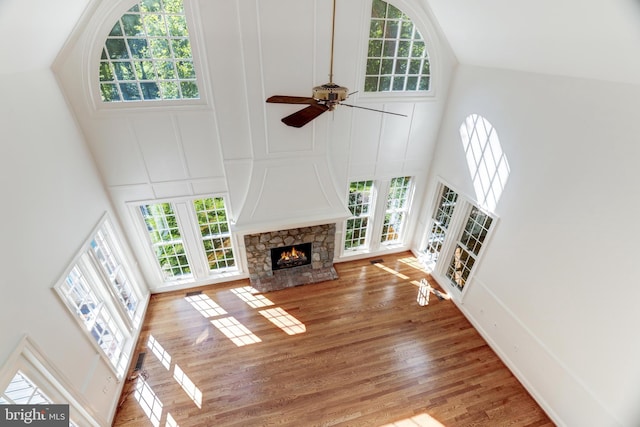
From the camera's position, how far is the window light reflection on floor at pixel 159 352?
15.1 ft

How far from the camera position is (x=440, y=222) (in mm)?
6180

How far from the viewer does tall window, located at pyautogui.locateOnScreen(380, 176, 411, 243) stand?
247 inches

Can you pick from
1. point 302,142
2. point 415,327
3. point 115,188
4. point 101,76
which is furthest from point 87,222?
point 415,327

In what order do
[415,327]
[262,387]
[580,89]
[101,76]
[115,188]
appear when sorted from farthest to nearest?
[415,327] → [115,188] → [262,387] → [101,76] → [580,89]

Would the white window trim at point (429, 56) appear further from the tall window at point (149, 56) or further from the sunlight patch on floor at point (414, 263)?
the sunlight patch on floor at point (414, 263)

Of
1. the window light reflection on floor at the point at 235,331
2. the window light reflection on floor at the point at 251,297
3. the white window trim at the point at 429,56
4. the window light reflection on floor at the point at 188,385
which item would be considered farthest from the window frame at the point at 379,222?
the window light reflection on floor at the point at 188,385

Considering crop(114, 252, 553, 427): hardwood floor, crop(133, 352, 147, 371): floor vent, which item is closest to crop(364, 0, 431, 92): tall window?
crop(114, 252, 553, 427): hardwood floor

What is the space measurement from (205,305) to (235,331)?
96 centimetres

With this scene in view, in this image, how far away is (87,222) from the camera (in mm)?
3984

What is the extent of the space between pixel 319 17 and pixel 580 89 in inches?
138

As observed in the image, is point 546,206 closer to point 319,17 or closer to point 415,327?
point 415,327

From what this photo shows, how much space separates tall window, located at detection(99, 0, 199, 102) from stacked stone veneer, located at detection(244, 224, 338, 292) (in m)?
2.94

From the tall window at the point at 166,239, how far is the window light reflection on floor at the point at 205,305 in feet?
1.94

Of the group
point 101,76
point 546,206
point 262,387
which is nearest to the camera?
point 546,206
